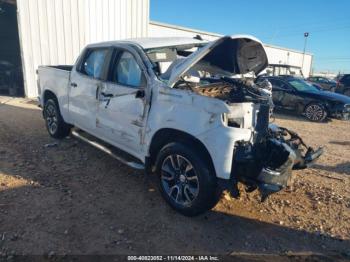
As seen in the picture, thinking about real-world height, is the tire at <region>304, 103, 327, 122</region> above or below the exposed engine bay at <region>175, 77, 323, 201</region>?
below

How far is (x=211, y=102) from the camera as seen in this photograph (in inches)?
127

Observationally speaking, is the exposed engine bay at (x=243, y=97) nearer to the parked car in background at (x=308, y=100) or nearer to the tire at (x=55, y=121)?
the tire at (x=55, y=121)

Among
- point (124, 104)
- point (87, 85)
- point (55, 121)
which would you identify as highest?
point (87, 85)

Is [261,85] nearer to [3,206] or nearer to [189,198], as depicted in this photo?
[189,198]

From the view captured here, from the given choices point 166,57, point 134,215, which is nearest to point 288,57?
point 166,57

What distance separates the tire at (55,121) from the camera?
244 inches

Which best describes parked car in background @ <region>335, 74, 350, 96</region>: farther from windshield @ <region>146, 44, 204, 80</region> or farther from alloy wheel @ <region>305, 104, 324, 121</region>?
windshield @ <region>146, 44, 204, 80</region>

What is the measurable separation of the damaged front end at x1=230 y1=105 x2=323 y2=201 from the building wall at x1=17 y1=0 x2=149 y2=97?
1059cm

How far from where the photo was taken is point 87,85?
5.04 meters

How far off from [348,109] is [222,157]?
8.96 metres

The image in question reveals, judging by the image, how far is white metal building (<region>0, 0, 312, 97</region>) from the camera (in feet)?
37.8

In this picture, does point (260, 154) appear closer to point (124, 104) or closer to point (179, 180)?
point (179, 180)

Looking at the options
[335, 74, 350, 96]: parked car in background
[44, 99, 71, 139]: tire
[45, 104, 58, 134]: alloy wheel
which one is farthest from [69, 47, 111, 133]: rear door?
[335, 74, 350, 96]: parked car in background

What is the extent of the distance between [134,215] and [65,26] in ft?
35.2
